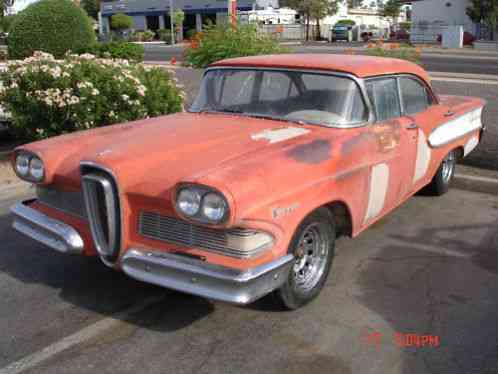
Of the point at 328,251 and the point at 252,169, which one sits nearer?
the point at 252,169

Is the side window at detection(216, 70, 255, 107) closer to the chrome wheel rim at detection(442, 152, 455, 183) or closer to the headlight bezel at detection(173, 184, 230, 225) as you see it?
the headlight bezel at detection(173, 184, 230, 225)

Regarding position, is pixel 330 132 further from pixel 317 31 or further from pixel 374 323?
pixel 317 31

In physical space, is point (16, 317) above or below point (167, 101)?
below

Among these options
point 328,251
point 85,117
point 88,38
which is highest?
point 88,38

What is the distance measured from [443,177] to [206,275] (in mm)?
3972

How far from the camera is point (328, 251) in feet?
13.6

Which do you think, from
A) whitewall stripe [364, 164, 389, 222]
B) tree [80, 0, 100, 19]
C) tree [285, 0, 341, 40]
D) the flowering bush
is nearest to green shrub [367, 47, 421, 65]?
the flowering bush

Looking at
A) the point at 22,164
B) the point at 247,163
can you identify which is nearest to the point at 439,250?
the point at 247,163

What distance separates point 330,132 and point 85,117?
4.06 m

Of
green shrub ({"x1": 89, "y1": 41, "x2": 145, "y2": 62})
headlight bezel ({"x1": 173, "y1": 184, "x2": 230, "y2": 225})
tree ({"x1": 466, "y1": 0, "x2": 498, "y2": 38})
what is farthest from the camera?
tree ({"x1": 466, "y1": 0, "x2": 498, "y2": 38})

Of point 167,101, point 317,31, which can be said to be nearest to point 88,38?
point 167,101

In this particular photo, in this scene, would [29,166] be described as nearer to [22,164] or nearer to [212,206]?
[22,164]

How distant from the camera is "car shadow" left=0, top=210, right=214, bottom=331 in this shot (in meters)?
3.97

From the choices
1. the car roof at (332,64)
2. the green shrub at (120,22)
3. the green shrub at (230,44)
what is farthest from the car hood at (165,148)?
the green shrub at (120,22)
